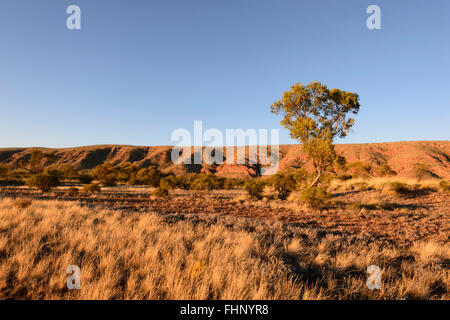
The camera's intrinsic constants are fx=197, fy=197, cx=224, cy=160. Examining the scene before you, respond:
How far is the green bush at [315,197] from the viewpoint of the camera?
13.8 meters

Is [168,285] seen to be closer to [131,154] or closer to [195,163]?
[195,163]

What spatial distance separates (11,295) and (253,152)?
92940 mm

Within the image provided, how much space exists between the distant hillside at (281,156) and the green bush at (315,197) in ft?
115

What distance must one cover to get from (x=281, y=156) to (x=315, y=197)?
77079 millimetres

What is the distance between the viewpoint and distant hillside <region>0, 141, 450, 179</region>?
62.2 metres

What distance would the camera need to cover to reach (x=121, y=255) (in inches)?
152

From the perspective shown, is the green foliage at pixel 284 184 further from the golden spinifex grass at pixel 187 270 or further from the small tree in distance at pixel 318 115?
the golden spinifex grass at pixel 187 270

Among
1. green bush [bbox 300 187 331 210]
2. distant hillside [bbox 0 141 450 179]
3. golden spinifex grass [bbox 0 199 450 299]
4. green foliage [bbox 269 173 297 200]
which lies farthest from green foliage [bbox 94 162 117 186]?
golden spinifex grass [bbox 0 199 450 299]

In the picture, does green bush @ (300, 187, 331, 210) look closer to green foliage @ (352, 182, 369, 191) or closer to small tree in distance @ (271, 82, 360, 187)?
small tree in distance @ (271, 82, 360, 187)

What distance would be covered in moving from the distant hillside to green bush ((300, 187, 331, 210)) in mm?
34973

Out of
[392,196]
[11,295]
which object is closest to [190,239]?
[11,295]

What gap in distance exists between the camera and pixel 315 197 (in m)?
14.0

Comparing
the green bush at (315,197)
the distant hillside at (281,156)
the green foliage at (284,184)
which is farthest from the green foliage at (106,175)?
the green bush at (315,197)

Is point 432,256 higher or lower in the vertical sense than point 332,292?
lower
